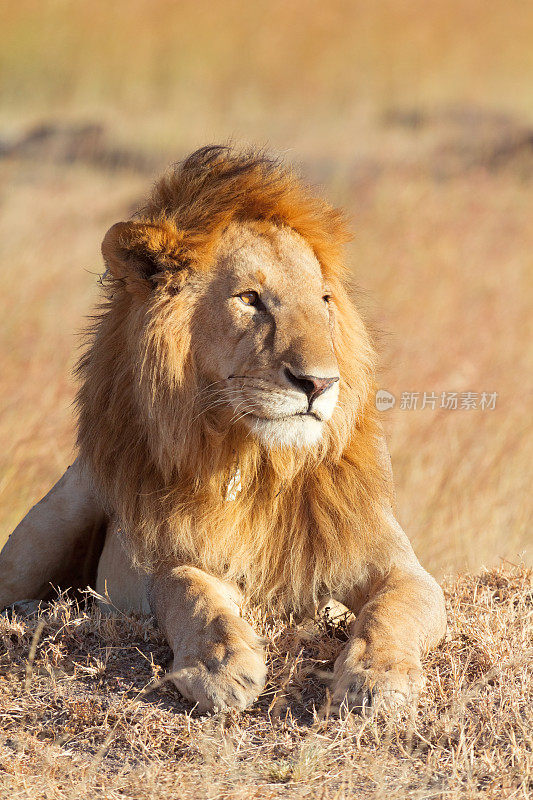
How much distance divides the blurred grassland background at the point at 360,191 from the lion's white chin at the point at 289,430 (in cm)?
84

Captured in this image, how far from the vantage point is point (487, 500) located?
6.77m

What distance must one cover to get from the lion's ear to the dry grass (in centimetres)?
112

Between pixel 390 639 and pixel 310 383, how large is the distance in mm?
799

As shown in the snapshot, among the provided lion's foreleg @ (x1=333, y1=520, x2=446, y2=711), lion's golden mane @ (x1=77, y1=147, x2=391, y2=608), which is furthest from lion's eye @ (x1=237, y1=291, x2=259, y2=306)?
lion's foreleg @ (x1=333, y1=520, x2=446, y2=711)

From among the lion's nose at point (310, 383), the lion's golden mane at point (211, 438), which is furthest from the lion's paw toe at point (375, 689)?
the lion's nose at point (310, 383)

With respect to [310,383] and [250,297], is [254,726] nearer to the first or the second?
[310,383]

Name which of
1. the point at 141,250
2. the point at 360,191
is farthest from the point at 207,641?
the point at 360,191

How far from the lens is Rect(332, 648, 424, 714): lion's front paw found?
2.74 m

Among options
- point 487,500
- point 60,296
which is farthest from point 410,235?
point 487,500

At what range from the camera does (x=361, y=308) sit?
145 inches

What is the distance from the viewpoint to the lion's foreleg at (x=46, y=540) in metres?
4.20

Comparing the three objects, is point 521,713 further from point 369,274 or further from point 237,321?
point 369,274

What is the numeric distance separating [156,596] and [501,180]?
447 inches

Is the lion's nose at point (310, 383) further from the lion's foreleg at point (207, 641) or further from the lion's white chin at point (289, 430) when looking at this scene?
the lion's foreleg at point (207, 641)
